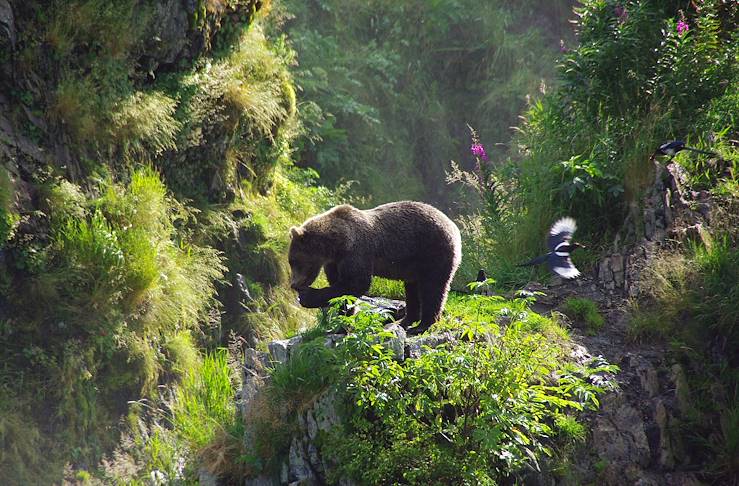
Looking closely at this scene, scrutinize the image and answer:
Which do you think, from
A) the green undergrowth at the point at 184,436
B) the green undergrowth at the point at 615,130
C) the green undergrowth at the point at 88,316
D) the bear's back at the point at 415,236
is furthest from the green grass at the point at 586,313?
the green undergrowth at the point at 88,316

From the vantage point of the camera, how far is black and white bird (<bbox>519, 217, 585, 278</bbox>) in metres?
7.55

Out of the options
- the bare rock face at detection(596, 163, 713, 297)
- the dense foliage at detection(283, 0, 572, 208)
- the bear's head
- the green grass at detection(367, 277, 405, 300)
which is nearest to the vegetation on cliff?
the bare rock face at detection(596, 163, 713, 297)

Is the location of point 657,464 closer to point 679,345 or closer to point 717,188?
point 679,345

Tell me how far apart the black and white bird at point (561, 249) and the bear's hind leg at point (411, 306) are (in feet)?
3.72

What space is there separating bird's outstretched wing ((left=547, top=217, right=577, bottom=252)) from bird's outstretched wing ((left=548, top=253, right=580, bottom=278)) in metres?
0.24

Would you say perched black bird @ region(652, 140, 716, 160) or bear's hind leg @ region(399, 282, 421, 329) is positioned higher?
perched black bird @ region(652, 140, 716, 160)

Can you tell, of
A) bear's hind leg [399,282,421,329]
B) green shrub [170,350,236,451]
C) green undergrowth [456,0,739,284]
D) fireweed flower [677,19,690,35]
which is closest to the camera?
bear's hind leg [399,282,421,329]

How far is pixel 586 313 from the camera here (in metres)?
8.00

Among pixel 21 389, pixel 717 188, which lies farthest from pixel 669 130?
A: pixel 21 389

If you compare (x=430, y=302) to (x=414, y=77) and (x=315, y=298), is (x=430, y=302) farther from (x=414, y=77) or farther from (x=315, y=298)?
(x=414, y=77)

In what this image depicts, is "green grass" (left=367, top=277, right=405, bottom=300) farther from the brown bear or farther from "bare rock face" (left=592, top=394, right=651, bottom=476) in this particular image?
"bare rock face" (left=592, top=394, right=651, bottom=476)

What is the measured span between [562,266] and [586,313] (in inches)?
25.5

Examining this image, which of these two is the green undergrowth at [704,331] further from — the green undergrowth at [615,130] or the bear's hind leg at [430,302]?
the bear's hind leg at [430,302]

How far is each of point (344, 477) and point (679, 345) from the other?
3150 millimetres
